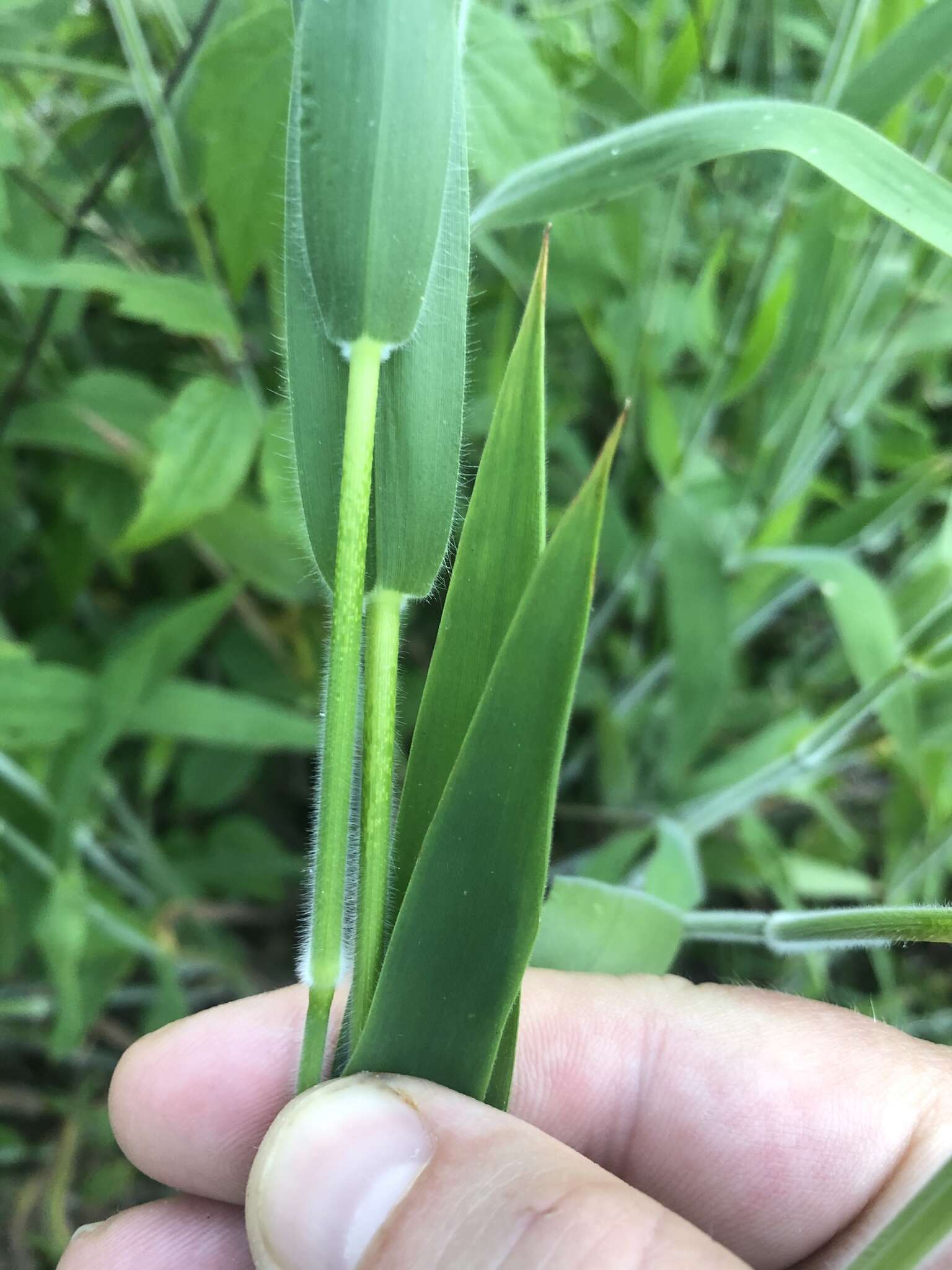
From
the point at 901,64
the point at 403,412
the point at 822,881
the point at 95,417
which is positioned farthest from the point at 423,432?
the point at 822,881

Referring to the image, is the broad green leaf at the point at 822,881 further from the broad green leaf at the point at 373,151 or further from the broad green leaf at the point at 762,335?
the broad green leaf at the point at 373,151

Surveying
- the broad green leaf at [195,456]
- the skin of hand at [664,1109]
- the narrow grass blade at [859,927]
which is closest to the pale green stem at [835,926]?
the narrow grass blade at [859,927]

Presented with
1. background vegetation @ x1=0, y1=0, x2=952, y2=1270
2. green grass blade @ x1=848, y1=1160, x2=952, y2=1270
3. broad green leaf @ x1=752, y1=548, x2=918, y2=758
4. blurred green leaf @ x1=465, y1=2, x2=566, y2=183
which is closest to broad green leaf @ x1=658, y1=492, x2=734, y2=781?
background vegetation @ x1=0, y1=0, x2=952, y2=1270

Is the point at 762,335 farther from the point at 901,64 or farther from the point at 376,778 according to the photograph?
the point at 376,778

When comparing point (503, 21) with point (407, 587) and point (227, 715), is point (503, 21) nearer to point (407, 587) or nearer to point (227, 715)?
point (407, 587)

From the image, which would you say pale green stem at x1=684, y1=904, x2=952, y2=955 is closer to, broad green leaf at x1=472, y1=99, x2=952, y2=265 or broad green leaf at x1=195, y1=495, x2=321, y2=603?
broad green leaf at x1=472, y1=99, x2=952, y2=265

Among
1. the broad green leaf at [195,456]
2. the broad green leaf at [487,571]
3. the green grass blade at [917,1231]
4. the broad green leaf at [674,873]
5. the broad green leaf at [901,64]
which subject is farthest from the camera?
the broad green leaf at [674,873]
